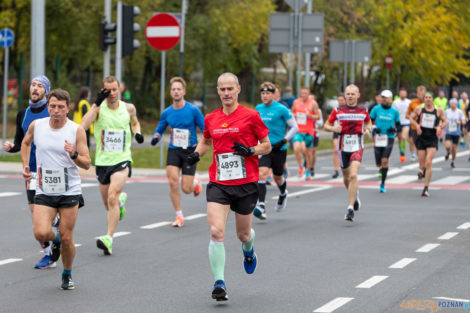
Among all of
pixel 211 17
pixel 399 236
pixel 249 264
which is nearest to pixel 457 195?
pixel 399 236

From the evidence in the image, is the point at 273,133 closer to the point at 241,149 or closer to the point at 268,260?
the point at 268,260

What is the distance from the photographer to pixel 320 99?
5003 cm

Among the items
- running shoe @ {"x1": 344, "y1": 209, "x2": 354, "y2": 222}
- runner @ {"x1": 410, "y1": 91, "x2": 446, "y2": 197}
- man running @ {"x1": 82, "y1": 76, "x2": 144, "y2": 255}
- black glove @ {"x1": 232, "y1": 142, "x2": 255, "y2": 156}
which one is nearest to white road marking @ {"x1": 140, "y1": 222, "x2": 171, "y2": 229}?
man running @ {"x1": 82, "y1": 76, "x2": 144, "y2": 255}

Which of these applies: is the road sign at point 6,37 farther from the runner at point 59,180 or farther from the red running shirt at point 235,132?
the red running shirt at point 235,132

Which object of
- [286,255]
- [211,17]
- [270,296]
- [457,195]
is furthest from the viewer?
[211,17]

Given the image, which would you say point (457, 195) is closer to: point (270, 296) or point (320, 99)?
point (270, 296)

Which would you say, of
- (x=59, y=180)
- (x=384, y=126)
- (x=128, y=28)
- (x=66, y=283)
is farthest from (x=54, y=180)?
(x=128, y=28)

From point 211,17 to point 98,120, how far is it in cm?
2999

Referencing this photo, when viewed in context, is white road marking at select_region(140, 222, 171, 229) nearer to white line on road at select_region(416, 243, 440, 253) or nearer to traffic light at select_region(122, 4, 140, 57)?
white line on road at select_region(416, 243, 440, 253)

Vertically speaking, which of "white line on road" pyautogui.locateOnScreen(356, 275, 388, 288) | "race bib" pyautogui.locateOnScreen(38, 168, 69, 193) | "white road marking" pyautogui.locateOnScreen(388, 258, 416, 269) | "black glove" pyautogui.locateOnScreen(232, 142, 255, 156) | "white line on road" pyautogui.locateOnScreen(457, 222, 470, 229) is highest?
"black glove" pyautogui.locateOnScreen(232, 142, 255, 156)

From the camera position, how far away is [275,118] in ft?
46.3

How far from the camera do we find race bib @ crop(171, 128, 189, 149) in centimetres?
1311

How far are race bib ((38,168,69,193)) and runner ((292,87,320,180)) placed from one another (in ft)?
42.7

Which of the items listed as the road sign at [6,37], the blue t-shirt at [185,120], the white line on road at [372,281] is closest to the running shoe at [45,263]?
the white line on road at [372,281]
